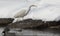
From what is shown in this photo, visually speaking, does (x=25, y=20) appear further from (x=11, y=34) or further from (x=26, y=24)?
(x=11, y=34)

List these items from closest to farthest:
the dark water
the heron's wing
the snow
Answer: the dark water < the snow < the heron's wing

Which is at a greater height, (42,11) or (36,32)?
(42,11)

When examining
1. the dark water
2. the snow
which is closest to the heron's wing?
the snow

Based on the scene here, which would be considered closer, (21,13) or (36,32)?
(36,32)

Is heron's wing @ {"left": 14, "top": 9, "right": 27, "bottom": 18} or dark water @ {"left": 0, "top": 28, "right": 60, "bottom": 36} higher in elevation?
heron's wing @ {"left": 14, "top": 9, "right": 27, "bottom": 18}

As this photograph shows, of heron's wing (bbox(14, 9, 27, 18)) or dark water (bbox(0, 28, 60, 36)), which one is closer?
dark water (bbox(0, 28, 60, 36))

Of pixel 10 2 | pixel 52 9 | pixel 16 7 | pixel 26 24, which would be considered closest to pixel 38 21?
Answer: pixel 26 24

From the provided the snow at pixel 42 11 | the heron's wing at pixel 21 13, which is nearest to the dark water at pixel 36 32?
the snow at pixel 42 11

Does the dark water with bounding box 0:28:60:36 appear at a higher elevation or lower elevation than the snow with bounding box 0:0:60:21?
lower

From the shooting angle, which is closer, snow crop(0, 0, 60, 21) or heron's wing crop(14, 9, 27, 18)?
snow crop(0, 0, 60, 21)

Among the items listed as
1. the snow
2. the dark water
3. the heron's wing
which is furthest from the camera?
the heron's wing

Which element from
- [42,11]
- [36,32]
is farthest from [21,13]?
[36,32]

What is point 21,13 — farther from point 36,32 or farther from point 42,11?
point 36,32

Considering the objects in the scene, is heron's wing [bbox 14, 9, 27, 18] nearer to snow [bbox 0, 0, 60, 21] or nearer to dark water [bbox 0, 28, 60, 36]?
snow [bbox 0, 0, 60, 21]
